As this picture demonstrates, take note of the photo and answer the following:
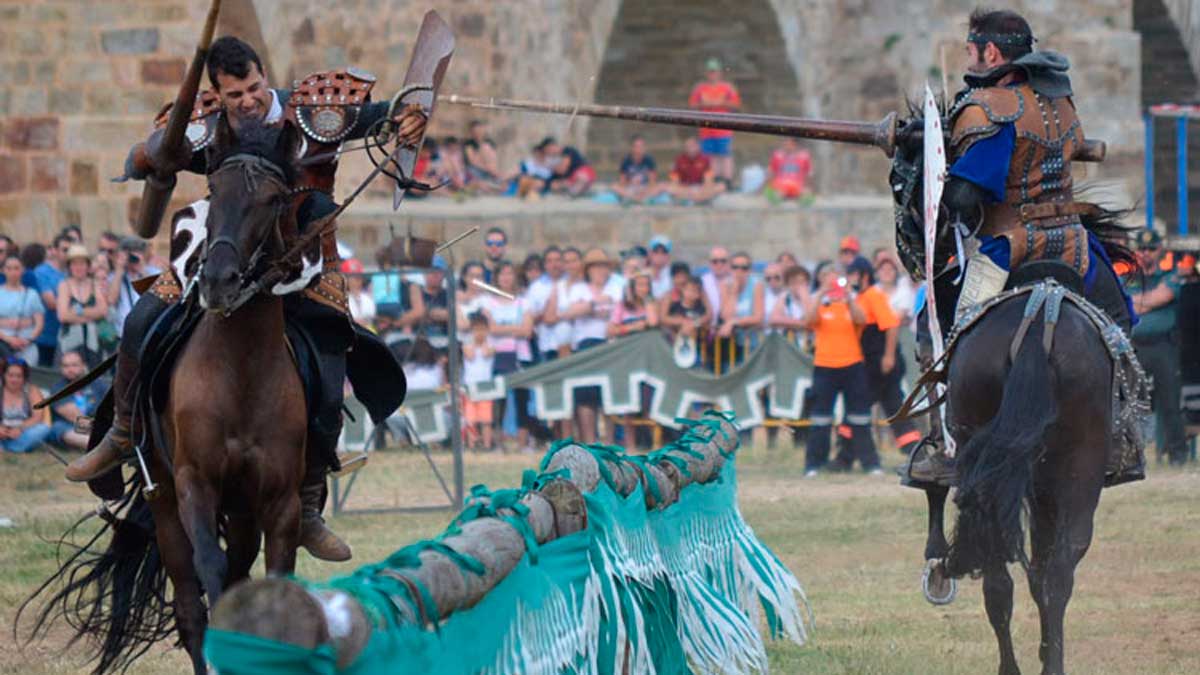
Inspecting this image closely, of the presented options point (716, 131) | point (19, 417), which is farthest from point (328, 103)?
point (716, 131)

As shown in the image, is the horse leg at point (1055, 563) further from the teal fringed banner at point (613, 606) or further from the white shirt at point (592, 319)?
the white shirt at point (592, 319)

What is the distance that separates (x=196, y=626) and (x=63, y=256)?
12045 millimetres

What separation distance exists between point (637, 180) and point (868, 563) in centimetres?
1354

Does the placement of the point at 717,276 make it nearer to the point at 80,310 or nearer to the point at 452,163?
the point at 452,163

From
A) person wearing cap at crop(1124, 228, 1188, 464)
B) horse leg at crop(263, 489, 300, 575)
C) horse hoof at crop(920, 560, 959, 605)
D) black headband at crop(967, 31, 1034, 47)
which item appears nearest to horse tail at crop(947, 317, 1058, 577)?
black headband at crop(967, 31, 1034, 47)

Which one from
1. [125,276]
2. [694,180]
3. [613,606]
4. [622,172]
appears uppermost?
[622,172]

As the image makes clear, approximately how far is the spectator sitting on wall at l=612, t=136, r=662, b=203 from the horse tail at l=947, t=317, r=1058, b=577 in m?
17.1

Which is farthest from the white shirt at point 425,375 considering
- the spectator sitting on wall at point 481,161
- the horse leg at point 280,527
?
the horse leg at point 280,527

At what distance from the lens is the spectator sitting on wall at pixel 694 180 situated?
25.3 m

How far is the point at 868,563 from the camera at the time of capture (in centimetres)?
1238

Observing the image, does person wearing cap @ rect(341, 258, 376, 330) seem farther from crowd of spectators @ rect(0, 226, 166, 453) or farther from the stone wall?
the stone wall

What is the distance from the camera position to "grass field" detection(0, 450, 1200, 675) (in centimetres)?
930

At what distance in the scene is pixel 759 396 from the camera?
18922 mm

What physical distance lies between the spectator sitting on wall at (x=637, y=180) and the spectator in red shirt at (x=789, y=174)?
Result: 152 cm
